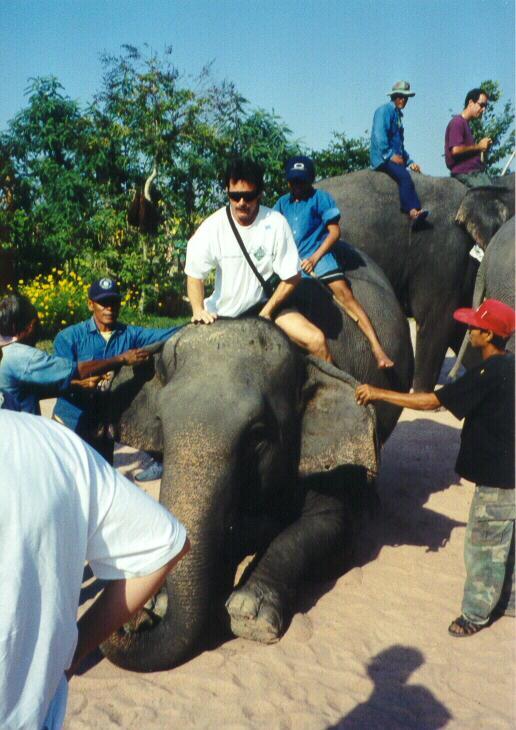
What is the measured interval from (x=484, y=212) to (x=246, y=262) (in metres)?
5.47

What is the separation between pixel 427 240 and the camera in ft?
34.3

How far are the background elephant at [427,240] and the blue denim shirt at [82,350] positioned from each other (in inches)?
204

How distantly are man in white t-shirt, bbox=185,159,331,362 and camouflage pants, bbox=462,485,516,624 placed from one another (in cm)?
144

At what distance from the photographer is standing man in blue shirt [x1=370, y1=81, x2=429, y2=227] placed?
1021 centimetres

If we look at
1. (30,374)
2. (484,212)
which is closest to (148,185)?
(484,212)

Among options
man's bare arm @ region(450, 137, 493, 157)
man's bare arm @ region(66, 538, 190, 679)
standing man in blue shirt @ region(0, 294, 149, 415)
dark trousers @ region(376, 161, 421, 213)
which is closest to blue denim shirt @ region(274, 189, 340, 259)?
standing man in blue shirt @ region(0, 294, 149, 415)

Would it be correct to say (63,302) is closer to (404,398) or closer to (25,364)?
(25,364)

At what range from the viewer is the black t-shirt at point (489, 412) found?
4.46 meters

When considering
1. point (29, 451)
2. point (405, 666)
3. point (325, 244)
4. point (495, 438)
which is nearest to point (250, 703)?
point (405, 666)

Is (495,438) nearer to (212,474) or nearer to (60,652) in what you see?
(212,474)

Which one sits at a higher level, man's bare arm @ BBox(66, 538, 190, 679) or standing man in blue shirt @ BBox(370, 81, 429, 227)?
standing man in blue shirt @ BBox(370, 81, 429, 227)

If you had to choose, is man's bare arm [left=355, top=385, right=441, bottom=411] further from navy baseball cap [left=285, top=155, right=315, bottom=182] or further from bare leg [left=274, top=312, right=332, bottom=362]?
navy baseball cap [left=285, top=155, right=315, bottom=182]

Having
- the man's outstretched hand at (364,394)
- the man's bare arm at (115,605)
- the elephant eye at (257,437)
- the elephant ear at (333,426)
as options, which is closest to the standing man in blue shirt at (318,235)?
the elephant ear at (333,426)

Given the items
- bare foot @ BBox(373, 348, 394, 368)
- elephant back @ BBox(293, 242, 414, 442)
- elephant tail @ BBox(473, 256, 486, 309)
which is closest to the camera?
elephant back @ BBox(293, 242, 414, 442)
